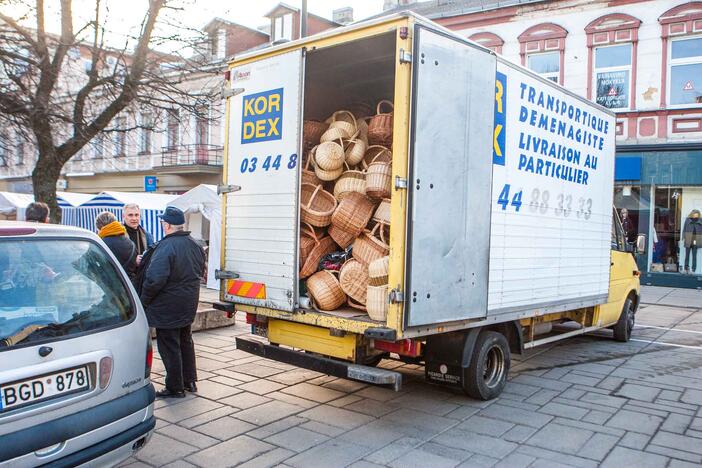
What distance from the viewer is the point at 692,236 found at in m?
15.8

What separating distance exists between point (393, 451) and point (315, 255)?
6.70 feet

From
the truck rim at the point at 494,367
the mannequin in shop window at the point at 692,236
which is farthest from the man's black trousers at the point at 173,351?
the mannequin in shop window at the point at 692,236

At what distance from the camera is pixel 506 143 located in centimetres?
545

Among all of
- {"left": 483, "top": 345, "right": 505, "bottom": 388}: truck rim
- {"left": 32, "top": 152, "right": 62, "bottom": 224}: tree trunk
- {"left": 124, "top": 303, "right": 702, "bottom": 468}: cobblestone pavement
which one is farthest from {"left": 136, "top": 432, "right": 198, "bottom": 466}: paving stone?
{"left": 32, "top": 152, "right": 62, "bottom": 224}: tree trunk

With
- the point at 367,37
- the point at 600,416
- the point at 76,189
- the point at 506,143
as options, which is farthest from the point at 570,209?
the point at 76,189

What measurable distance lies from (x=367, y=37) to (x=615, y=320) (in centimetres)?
585

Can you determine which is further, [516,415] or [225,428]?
[516,415]

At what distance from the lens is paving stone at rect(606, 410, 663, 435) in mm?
4961

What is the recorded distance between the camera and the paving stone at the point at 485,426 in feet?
15.7

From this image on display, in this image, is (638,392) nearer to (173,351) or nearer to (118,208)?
(173,351)

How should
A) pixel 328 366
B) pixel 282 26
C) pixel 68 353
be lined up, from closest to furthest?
pixel 68 353, pixel 328 366, pixel 282 26

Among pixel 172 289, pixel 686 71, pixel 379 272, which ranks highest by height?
pixel 686 71

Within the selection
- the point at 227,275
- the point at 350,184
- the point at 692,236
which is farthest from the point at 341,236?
the point at 692,236

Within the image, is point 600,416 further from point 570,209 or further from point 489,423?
point 570,209
